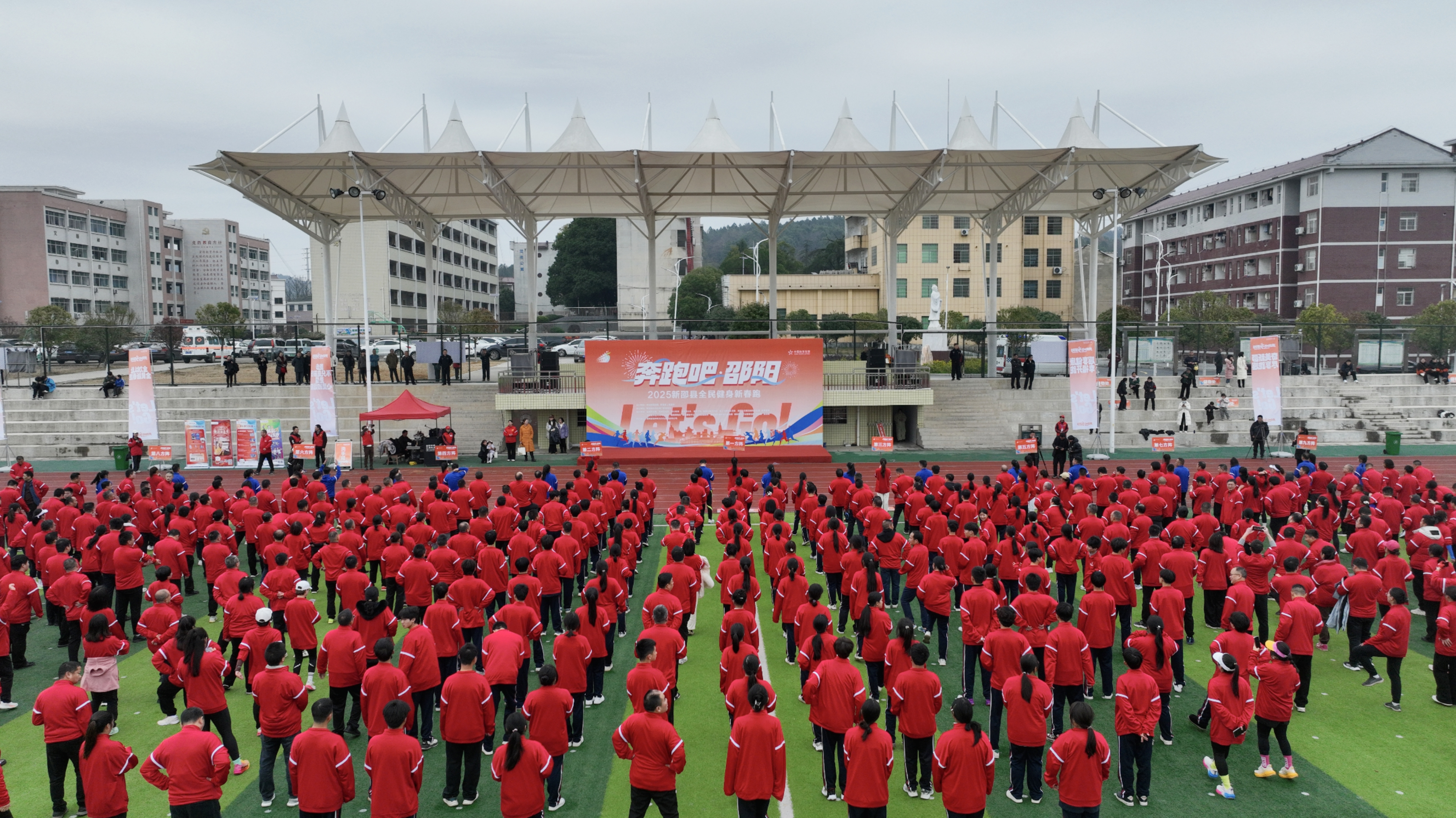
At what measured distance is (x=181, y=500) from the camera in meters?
13.4

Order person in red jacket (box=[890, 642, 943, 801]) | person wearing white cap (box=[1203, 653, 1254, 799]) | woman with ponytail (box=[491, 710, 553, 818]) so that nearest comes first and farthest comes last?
woman with ponytail (box=[491, 710, 553, 818]), person in red jacket (box=[890, 642, 943, 801]), person wearing white cap (box=[1203, 653, 1254, 799])

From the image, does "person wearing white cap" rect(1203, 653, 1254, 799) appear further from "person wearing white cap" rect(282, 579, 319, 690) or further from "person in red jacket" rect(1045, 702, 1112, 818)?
"person wearing white cap" rect(282, 579, 319, 690)

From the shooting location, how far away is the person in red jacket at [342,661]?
24.1 ft

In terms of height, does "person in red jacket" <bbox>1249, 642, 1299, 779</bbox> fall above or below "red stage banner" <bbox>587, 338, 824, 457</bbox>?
below

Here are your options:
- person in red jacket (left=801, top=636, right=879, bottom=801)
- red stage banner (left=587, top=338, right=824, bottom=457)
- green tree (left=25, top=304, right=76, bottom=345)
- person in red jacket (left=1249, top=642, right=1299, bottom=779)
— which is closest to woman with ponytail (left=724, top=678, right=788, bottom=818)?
person in red jacket (left=801, top=636, right=879, bottom=801)

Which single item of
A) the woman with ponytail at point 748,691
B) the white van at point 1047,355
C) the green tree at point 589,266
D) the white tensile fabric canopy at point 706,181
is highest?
the green tree at point 589,266

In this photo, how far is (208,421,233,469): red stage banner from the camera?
24156mm

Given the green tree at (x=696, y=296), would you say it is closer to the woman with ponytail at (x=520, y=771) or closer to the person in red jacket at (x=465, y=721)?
the person in red jacket at (x=465, y=721)

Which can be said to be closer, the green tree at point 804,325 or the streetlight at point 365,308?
the streetlight at point 365,308

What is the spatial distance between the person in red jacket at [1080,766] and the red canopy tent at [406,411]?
20.8 m

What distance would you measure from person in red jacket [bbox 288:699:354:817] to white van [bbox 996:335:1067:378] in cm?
2847

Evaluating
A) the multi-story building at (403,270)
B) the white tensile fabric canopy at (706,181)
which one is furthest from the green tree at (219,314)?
the white tensile fabric canopy at (706,181)

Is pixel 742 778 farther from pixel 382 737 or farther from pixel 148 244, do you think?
pixel 148 244

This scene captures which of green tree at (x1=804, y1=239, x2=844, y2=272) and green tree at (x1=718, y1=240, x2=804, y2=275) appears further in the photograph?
green tree at (x1=804, y1=239, x2=844, y2=272)
